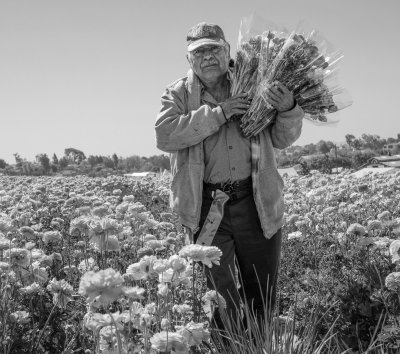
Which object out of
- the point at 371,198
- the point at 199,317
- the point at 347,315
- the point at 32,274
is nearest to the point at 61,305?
the point at 32,274

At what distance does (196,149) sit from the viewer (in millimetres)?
3174

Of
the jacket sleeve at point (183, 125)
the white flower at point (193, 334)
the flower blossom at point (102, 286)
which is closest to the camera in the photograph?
the flower blossom at point (102, 286)

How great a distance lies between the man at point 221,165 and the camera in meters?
3.09

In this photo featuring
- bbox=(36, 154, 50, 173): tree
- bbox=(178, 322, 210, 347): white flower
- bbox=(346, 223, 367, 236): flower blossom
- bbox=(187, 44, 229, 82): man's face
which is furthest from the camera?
bbox=(36, 154, 50, 173): tree

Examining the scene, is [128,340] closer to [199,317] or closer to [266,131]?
[199,317]

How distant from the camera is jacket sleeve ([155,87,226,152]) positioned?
3.01m

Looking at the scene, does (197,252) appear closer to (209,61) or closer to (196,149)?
(196,149)

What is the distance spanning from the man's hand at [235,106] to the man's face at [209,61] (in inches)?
8.4

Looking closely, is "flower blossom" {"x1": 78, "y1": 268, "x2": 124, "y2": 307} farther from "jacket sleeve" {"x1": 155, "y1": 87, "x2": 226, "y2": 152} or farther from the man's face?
the man's face

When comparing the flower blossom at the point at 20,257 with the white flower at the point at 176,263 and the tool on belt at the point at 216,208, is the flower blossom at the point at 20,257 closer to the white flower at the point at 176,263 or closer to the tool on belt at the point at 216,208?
the tool on belt at the point at 216,208

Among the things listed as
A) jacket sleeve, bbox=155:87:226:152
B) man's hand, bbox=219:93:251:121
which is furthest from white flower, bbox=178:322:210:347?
man's hand, bbox=219:93:251:121

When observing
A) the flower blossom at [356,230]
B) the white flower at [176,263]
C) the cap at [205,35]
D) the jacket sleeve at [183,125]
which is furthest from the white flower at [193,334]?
the flower blossom at [356,230]

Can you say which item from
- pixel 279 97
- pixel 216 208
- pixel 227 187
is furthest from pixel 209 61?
pixel 216 208

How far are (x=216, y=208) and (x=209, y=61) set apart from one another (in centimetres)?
86
